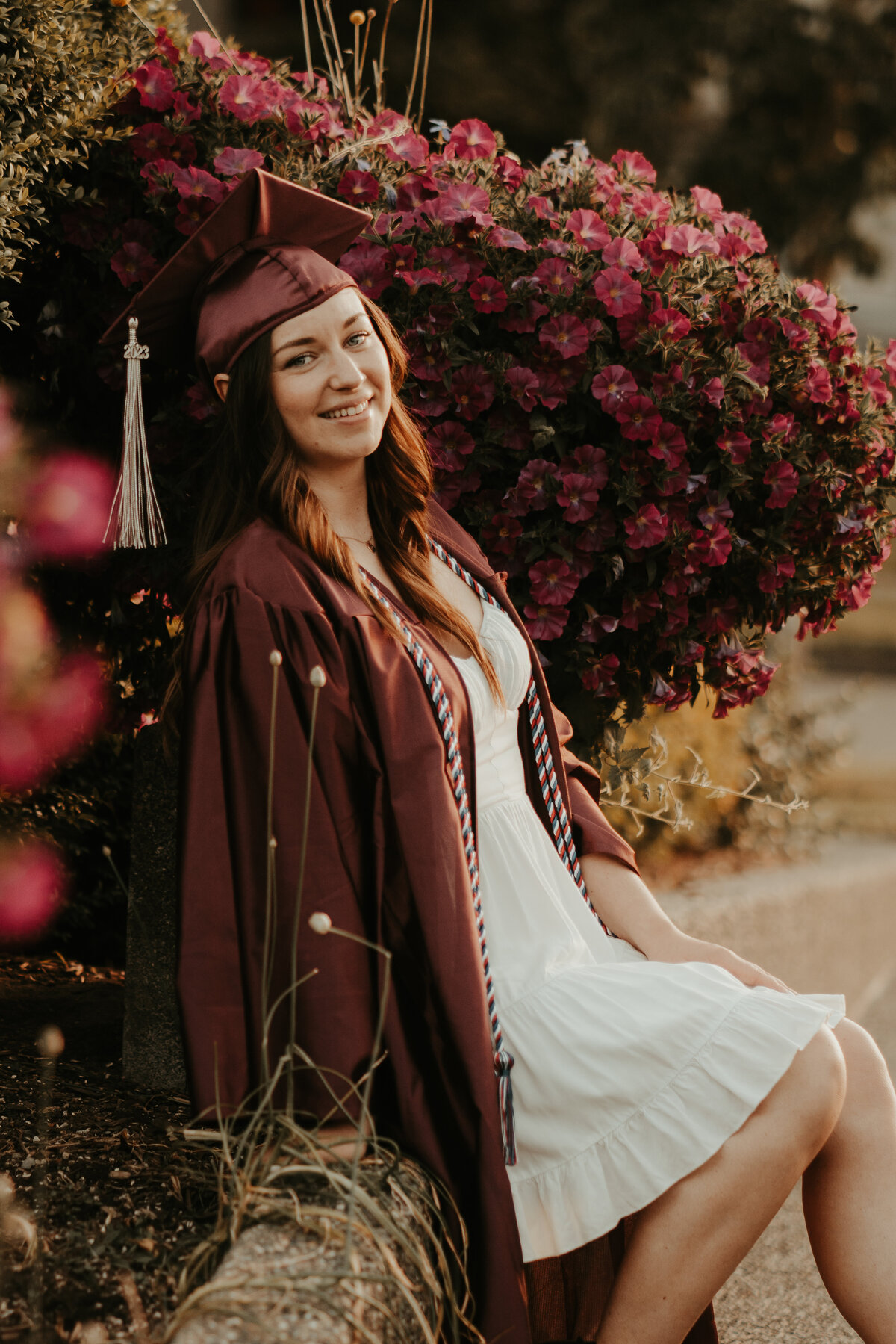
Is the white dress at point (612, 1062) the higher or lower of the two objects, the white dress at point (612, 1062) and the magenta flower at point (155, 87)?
the lower

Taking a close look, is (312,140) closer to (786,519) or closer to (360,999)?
(786,519)

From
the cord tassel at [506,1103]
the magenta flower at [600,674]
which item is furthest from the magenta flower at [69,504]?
the cord tassel at [506,1103]

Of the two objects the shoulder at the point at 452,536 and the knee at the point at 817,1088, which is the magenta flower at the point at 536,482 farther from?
the knee at the point at 817,1088

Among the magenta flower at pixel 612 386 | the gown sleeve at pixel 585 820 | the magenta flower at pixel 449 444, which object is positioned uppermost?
the magenta flower at pixel 612 386

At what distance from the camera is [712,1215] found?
186cm

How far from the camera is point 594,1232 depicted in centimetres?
189

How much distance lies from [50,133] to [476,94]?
7.24m

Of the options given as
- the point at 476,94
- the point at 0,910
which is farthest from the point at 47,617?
the point at 476,94

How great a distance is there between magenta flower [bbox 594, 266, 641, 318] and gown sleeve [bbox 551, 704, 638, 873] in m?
0.79

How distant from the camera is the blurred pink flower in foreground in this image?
3.10 m

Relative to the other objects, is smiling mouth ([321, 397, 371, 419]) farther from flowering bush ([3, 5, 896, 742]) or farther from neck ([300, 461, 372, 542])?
flowering bush ([3, 5, 896, 742])

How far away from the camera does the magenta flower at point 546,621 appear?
2656 millimetres

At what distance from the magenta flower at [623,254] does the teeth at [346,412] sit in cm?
68

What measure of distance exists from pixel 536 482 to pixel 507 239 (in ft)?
1.56
